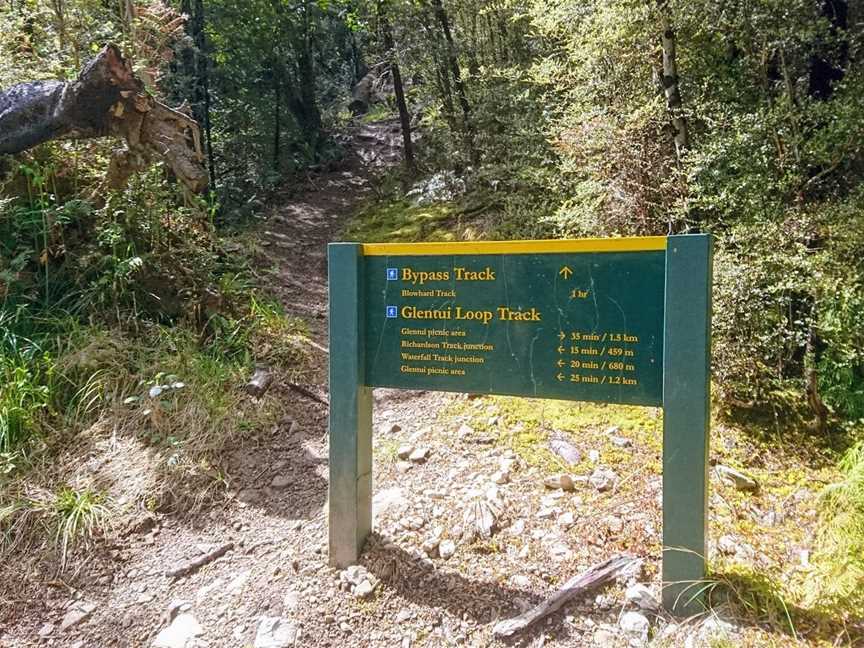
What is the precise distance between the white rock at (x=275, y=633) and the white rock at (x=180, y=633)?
35cm

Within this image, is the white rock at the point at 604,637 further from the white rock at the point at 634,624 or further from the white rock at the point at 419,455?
the white rock at the point at 419,455

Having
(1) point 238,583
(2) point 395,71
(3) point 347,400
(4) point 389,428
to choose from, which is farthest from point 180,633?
(2) point 395,71

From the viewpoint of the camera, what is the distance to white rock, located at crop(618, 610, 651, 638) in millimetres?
2287

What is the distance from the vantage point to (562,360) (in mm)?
2471

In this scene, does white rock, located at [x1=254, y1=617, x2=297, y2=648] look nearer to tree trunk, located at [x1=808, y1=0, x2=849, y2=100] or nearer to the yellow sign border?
the yellow sign border

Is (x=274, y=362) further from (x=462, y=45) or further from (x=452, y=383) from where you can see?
(x=462, y=45)

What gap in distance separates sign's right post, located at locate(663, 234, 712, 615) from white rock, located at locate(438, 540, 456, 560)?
109cm

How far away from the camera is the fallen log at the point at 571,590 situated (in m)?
2.39

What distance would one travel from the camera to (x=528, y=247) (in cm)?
253

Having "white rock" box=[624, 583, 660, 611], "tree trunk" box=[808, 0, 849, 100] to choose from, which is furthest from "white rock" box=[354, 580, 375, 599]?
"tree trunk" box=[808, 0, 849, 100]

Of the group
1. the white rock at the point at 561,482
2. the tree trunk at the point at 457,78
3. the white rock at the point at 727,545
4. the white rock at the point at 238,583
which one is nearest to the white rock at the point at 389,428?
the white rock at the point at 561,482

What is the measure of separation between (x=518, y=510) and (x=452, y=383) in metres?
1.06

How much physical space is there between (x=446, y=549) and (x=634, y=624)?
1001 mm

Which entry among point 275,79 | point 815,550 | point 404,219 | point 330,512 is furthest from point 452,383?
point 275,79
